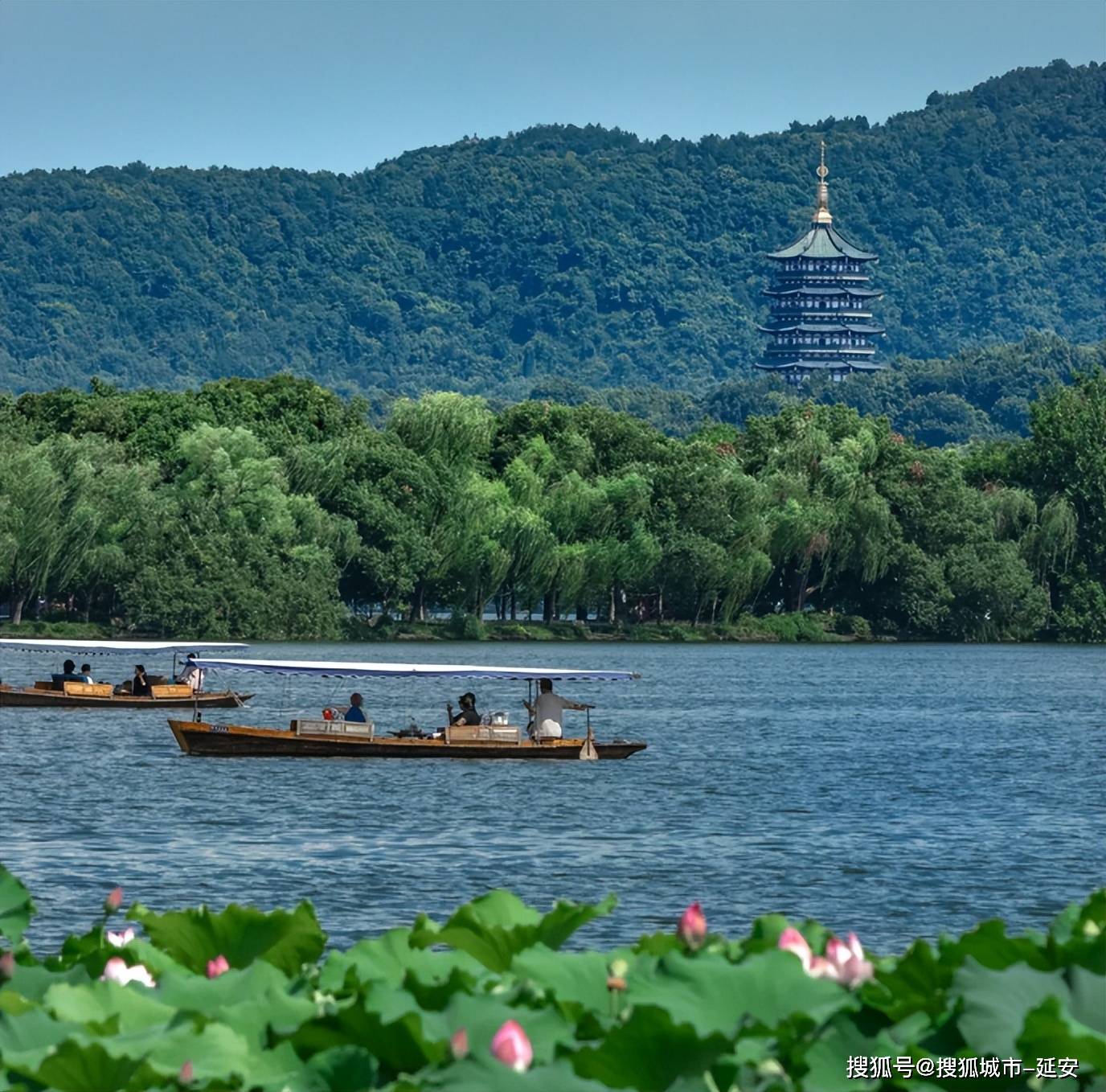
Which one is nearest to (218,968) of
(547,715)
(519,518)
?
(547,715)

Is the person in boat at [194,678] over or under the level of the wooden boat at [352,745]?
over

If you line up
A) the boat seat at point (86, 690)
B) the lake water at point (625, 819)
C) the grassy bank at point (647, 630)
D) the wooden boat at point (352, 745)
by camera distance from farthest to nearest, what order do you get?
the grassy bank at point (647, 630)
the boat seat at point (86, 690)
the wooden boat at point (352, 745)
the lake water at point (625, 819)

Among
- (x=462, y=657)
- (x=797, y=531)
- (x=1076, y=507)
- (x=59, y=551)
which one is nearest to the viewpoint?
(x=462, y=657)

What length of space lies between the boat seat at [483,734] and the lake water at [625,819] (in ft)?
1.84

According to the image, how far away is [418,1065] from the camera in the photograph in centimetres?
869

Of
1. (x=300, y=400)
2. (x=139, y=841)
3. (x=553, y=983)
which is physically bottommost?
(x=139, y=841)

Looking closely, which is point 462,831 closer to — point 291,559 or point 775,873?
point 775,873

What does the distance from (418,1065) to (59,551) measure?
2951 inches

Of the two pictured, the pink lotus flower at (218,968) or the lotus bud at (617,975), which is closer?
the lotus bud at (617,975)

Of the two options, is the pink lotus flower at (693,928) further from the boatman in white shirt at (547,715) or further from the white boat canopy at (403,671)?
the boatman in white shirt at (547,715)

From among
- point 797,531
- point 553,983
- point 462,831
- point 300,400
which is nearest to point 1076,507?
point 797,531

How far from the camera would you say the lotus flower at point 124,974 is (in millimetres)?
9578

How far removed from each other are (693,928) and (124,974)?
90.8 inches

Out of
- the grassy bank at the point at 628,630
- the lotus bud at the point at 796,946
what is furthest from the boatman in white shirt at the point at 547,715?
the grassy bank at the point at 628,630
